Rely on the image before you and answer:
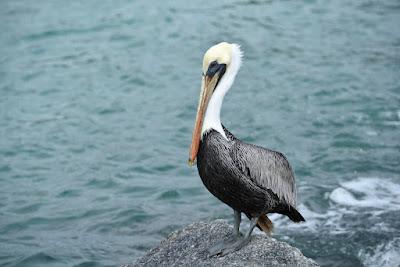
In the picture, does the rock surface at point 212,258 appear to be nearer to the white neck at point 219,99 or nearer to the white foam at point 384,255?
the white neck at point 219,99

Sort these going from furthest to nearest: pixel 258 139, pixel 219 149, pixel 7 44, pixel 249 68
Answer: pixel 7 44 → pixel 249 68 → pixel 258 139 → pixel 219 149

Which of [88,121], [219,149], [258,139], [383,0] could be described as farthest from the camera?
[383,0]

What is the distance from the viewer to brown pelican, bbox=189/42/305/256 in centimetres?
556

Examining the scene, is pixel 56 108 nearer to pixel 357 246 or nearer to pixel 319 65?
pixel 319 65

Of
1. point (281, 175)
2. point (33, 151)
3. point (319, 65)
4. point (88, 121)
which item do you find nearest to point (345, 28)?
point (319, 65)

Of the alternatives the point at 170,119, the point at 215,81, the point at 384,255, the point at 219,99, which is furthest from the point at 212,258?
the point at 170,119

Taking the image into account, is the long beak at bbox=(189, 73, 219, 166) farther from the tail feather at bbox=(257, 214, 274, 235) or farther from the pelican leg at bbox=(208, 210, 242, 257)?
the tail feather at bbox=(257, 214, 274, 235)

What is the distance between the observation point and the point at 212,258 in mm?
5699

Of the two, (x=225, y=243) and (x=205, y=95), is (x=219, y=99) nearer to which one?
(x=205, y=95)

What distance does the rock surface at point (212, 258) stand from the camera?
5.60m

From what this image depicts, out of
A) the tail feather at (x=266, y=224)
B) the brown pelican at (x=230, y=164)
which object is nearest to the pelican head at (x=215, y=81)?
the brown pelican at (x=230, y=164)

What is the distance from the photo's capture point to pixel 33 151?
10.1 meters

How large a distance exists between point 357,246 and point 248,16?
7.09m

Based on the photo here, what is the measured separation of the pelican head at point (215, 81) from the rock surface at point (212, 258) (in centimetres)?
89
